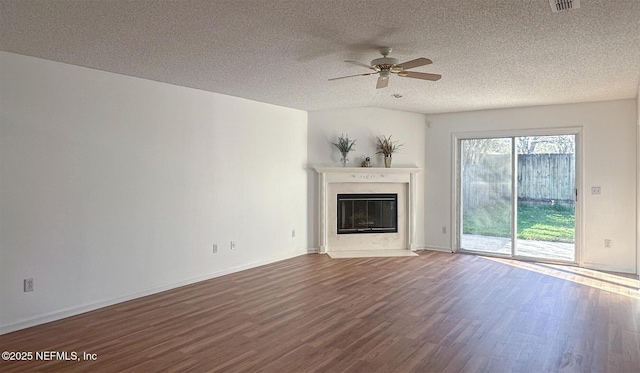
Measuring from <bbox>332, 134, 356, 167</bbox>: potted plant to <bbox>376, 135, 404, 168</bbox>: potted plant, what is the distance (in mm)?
492

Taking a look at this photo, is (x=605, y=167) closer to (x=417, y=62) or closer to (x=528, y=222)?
(x=528, y=222)

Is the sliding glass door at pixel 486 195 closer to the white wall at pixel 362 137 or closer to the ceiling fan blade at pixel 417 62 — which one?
the white wall at pixel 362 137

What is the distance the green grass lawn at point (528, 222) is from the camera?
672 cm

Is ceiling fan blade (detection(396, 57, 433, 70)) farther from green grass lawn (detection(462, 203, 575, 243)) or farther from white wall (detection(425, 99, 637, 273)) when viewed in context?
green grass lawn (detection(462, 203, 575, 243))

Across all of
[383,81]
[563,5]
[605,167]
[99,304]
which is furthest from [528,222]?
[99,304]

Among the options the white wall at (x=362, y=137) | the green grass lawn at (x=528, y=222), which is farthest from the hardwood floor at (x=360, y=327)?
the white wall at (x=362, y=137)

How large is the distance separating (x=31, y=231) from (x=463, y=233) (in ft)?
21.2

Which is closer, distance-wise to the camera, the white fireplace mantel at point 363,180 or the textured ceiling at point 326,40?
the textured ceiling at point 326,40

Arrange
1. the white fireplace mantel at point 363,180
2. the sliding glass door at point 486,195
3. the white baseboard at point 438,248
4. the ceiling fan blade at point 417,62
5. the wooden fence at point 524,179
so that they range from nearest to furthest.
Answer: the ceiling fan blade at point 417,62 < the wooden fence at point 524,179 < the sliding glass door at point 486,195 < the white fireplace mantel at point 363,180 < the white baseboard at point 438,248

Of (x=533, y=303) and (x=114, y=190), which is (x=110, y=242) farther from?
(x=533, y=303)

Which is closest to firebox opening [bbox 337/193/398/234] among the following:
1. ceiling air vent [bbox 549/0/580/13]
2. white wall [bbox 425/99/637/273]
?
white wall [bbox 425/99/637/273]

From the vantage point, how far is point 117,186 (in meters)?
4.54

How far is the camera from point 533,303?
4.54 meters

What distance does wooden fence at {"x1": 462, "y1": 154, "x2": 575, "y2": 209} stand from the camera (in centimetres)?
667
